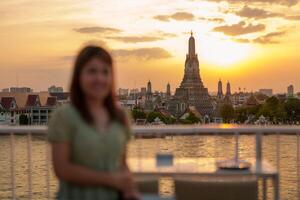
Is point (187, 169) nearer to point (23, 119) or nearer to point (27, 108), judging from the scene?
point (23, 119)

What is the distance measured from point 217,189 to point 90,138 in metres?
1.36

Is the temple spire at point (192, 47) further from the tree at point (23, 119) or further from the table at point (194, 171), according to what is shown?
the table at point (194, 171)

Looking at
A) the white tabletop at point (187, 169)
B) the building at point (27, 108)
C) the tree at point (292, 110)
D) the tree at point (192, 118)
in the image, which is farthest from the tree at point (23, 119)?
the white tabletop at point (187, 169)

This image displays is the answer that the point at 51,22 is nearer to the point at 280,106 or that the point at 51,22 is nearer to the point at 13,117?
the point at 13,117

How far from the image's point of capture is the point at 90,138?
6.43 feet

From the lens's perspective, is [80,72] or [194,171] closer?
[80,72]

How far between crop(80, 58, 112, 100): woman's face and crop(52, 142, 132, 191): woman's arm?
219mm

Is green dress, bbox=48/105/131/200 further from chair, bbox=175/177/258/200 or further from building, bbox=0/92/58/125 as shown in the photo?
building, bbox=0/92/58/125

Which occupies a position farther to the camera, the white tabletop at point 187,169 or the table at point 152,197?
the white tabletop at point 187,169

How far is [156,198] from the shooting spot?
2.85 m

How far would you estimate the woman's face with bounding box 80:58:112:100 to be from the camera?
2.03 meters

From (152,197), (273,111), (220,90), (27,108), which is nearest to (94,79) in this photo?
(152,197)

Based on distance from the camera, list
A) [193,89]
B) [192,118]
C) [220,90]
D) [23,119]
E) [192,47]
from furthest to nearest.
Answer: [220,90] < [192,47] < [193,89] < [192,118] < [23,119]

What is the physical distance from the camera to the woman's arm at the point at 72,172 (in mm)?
1953
